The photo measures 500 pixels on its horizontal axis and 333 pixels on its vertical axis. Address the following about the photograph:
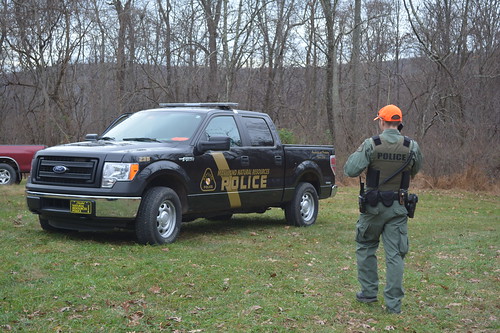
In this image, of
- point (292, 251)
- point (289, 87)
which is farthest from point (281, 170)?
point (289, 87)

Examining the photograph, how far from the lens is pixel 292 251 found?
8.91 m

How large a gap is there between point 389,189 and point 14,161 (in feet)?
46.6

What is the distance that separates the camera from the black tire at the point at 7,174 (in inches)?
694

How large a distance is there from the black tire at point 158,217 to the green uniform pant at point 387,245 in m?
3.19

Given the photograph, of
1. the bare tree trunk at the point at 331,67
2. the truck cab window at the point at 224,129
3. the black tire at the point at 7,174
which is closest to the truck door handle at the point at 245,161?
the truck cab window at the point at 224,129

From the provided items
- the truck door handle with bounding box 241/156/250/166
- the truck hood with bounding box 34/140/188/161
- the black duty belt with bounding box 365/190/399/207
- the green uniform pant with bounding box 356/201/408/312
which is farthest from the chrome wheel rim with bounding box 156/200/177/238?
the black duty belt with bounding box 365/190/399/207

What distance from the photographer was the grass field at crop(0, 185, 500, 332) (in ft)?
17.7

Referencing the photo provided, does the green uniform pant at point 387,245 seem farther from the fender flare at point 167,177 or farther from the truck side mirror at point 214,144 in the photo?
the truck side mirror at point 214,144

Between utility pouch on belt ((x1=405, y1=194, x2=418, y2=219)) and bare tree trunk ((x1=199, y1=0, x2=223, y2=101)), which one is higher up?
bare tree trunk ((x1=199, y1=0, x2=223, y2=101))

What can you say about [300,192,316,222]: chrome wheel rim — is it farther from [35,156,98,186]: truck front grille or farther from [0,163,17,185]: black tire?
[0,163,17,185]: black tire

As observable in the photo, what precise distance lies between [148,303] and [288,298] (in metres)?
1.36

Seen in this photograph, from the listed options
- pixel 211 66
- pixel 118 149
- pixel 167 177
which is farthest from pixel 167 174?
pixel 211 66

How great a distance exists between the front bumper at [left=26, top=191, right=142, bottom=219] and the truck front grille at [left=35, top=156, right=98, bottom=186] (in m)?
0.22

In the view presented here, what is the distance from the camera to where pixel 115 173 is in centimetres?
814
